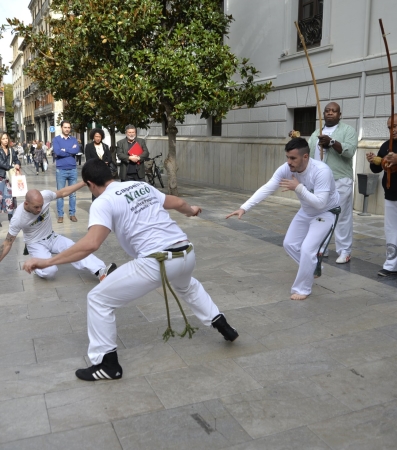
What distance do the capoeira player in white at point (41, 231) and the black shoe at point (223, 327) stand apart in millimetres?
2135

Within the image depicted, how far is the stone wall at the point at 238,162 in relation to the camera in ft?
35.2

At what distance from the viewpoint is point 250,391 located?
3.32 m

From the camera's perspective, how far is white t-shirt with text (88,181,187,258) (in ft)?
11.0

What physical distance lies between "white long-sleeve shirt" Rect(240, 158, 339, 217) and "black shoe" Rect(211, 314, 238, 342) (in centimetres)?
143

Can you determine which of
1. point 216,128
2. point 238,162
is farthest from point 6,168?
point 216,128

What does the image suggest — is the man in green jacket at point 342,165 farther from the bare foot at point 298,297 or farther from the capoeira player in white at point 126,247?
the capoeira player in white at point 126,247

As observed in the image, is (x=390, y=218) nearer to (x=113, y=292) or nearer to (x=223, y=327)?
(x=223, y=327)

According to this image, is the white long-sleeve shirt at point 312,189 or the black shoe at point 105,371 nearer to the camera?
the black shoe at point 105,371

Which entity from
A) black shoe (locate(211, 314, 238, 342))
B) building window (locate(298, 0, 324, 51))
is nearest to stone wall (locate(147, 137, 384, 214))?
building window (locate(298, 0, 324, 51))

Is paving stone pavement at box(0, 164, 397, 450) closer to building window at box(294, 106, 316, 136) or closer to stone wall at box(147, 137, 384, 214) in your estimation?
stone wall at box(147, 137, 384, 214)

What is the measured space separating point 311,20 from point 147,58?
4.12m

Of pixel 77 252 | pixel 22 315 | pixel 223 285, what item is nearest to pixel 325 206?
pixel 223 285

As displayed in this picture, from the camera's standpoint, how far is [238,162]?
609 inches

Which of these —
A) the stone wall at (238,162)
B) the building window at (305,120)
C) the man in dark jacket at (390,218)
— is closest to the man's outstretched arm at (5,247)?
the man in dark jacket at (390,218)
